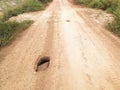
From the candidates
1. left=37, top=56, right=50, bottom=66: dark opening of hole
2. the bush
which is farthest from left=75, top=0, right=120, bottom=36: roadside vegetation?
left=37, top=56, right=50, bottom=66: dark opening of hole

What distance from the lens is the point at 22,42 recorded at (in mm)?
10508

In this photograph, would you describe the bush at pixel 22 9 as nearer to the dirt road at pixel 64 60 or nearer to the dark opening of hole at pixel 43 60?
the dirt road at pixel 64 60

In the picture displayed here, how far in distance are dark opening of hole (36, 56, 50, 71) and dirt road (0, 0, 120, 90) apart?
0.13 metres

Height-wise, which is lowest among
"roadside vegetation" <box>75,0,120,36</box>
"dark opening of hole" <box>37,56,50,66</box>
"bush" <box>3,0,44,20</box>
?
"bush" <box>3,0,44,20</box>

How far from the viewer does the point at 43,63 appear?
820cm

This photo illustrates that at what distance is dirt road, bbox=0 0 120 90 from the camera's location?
662 centimetres

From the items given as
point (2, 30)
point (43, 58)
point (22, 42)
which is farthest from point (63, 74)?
point (2, 30)

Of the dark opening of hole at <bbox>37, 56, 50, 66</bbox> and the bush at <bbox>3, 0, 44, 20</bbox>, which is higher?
the dark opening of hole at <bbox>37, 56, 50, 66</bbox>

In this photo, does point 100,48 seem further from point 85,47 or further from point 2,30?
point 2,30

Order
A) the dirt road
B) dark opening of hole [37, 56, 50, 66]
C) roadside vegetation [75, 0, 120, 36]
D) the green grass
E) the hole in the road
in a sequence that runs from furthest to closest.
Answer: roadside vegetation [75, 0, 120, 36] → the green grass → dark opening of hole [37, 56, 50, 66] → the hole in the road → the dirt road

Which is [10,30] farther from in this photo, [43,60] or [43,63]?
[43,63]

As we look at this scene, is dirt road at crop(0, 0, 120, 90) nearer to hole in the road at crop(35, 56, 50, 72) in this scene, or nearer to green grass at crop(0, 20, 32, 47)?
hole in the road at crop(35, 56, 50, 72)

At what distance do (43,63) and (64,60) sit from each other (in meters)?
0.71

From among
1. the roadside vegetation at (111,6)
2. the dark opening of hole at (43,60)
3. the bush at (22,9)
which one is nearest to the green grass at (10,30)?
the dark opening of hole at (43,60)
